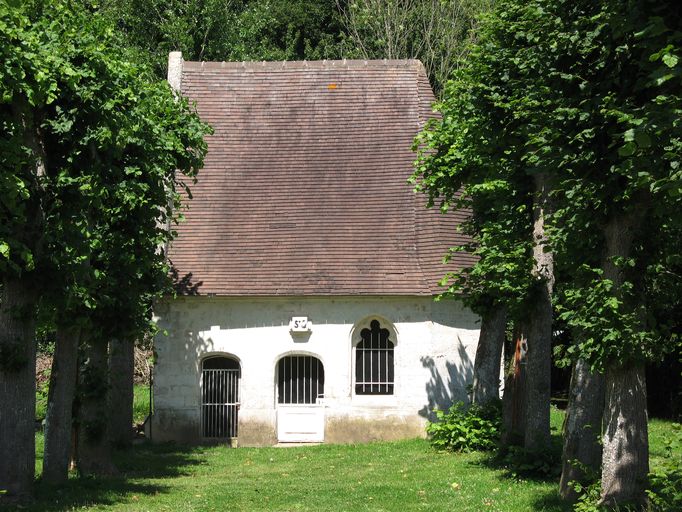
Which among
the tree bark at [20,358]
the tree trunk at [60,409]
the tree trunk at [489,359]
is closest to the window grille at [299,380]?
the tree trunk at [489,359]

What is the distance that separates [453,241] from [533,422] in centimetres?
995

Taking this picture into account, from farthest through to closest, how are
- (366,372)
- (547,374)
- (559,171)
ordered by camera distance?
(366,372) < (547,374) < (559,171)

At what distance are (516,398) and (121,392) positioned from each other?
9.34 metres

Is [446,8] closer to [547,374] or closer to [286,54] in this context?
[286,54]

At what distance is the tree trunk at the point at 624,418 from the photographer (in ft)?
38.4

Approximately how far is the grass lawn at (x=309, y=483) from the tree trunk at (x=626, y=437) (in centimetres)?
57

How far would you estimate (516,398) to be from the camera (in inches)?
775

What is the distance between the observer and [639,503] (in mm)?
11688

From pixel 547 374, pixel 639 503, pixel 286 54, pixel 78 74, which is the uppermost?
pixel 286 54

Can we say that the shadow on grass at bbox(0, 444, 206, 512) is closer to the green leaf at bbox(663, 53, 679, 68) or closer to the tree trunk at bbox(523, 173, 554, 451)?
the tree trunk at bbox(523, 173, 554, 451)

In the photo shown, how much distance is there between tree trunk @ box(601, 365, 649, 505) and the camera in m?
11.7

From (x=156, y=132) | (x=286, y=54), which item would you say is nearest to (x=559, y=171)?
(x=156, y=132)

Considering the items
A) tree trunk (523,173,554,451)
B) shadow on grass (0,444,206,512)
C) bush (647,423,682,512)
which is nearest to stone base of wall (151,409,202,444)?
shadow on grass (0,444,206,512)

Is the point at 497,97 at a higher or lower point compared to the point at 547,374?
higher
